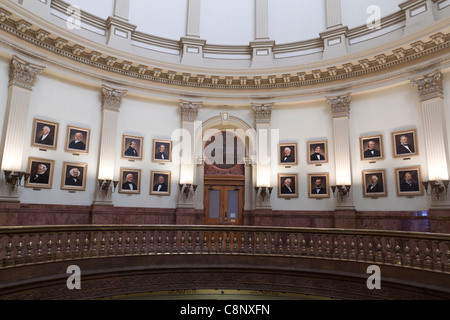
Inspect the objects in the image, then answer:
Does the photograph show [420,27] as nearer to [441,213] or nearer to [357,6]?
[357,6]

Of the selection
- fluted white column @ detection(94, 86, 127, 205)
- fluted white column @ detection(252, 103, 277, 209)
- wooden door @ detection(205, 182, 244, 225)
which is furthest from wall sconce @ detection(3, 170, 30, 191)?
fluted white column @ detection(252, 103, 277, 209)

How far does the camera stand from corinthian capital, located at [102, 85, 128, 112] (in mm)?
11688

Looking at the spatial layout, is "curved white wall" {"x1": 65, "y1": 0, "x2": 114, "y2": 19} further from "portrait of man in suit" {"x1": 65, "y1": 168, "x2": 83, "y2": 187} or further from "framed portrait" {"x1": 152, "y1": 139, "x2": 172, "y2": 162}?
"portrait of man in suit" {"x1": 65, "y1": 168, "x2": 83, "y2": 187}

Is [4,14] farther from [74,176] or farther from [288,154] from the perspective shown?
[288,154]

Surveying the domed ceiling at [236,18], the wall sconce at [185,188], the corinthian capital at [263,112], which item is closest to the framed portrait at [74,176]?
the wall sconce at [185,188]

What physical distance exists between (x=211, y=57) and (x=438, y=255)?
36.9 feet

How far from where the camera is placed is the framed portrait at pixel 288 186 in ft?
40.2

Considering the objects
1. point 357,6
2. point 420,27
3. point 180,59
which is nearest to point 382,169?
point 420,27

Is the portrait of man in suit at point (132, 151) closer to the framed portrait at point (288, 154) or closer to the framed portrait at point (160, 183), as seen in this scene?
the framed portrait at point (160, 183)

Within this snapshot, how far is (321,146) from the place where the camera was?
40.2 ft

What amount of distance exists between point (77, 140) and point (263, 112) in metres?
7.29

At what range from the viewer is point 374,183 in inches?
436

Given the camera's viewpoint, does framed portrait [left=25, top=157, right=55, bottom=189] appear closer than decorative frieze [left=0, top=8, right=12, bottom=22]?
No

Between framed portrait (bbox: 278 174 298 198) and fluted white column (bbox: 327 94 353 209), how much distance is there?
1632mm
